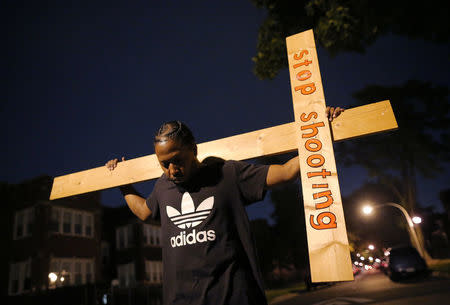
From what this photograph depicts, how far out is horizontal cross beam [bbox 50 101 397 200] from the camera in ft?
7.70

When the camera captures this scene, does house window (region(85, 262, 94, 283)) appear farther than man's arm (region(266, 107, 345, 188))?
Yes

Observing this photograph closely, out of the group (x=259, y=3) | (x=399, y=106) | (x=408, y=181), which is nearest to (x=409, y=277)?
(x=408, y=181)

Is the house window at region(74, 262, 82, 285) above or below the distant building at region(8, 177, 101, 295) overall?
below

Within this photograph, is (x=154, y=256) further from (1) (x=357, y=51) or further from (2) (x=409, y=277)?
(1) (x=357, y=51)

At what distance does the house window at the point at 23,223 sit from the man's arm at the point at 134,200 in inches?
847

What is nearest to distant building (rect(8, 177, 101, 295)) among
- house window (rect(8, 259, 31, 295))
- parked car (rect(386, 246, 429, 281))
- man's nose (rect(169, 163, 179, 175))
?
house window (rect(8, 259, 31, 295))

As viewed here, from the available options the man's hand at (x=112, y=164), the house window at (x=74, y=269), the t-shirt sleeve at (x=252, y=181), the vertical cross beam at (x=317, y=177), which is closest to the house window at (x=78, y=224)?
the house window at (x=74, y=269)

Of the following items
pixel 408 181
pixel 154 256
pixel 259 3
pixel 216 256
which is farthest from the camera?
pixel 154 256

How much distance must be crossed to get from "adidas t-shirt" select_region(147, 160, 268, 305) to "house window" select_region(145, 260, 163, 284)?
28.5m

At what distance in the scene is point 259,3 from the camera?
8625mm

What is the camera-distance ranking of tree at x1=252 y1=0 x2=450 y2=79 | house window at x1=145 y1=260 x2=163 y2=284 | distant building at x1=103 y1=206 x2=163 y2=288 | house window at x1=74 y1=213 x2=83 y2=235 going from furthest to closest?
house window at x1=145 y1=260 x2=163 y2=284 → distant building at x1=103 y1=206 x2=163 y2=288 → house window at x1=74 y1=213 x2=83 y2=235 → tree at x1=252 y1=0 x2=450 y2=79

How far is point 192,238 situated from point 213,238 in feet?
0.54

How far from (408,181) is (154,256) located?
72.5 feet

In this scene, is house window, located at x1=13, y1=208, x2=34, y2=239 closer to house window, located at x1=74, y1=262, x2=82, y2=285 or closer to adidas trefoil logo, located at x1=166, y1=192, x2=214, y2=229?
house window, located at x1=74, y1=262, x2=82, y2=285
